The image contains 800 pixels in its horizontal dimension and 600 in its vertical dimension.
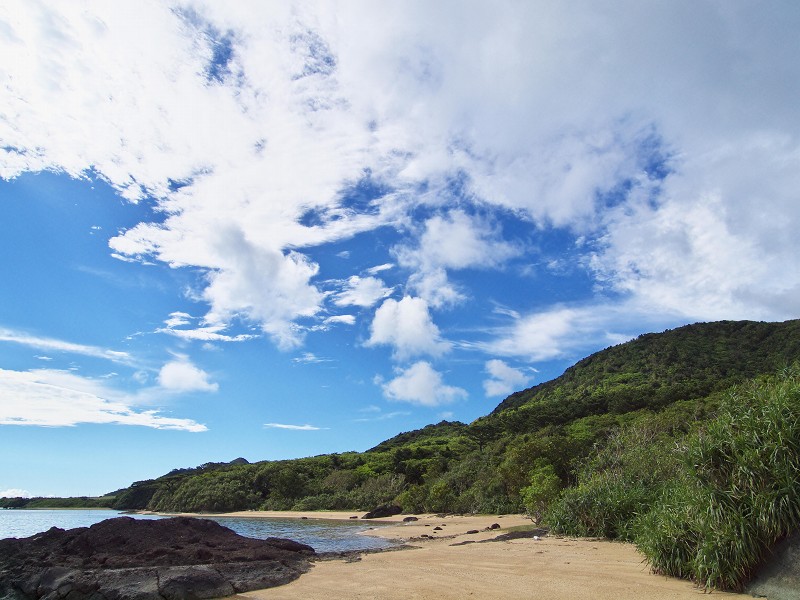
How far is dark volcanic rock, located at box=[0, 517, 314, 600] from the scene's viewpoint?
13695 millimetres

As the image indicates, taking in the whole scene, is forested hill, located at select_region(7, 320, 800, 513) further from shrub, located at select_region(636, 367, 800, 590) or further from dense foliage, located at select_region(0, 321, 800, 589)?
shrub, located at select_region(636, 367, 800, 590)

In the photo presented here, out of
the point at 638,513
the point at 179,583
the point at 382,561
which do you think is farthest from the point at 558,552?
the point at 179,583

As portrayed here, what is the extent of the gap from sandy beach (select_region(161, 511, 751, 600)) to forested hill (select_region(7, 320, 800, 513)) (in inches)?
301

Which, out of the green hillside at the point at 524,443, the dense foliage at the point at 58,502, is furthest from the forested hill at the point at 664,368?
the dense foliage at the point at 58,502

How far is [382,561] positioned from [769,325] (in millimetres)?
132753

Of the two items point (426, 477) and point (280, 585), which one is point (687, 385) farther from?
point (280, 585)

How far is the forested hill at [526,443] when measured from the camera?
43.2m

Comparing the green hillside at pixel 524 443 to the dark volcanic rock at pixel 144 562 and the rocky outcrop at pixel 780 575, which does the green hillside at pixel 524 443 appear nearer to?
the rocky outcrop at pixel 780 575

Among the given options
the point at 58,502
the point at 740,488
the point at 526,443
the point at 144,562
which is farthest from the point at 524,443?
the point at 58,502

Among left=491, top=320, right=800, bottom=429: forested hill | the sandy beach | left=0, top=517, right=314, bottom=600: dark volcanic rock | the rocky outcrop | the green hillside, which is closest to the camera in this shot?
the rocky outcrop

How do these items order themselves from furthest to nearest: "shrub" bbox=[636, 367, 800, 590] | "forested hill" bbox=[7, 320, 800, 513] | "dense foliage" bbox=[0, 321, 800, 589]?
1. "forested hill" bbox=[7, 320, 800, 513]
2. "dense foliage" bbox=[0, 321, 800, 589]
3. "shrub" bbox=[636, 367, 800, 590]

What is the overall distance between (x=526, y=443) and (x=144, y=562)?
32.0m

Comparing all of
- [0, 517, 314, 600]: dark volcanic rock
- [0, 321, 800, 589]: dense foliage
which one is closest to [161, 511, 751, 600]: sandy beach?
[0, 321, 800, 589]: dense foliage

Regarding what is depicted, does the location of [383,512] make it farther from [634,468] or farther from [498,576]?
[498,576]
